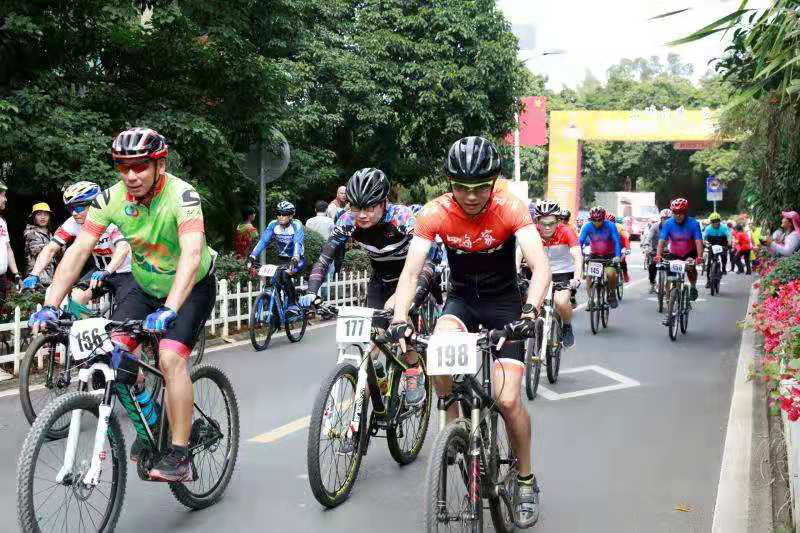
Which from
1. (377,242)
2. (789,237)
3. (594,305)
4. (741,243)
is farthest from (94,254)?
(741,243)

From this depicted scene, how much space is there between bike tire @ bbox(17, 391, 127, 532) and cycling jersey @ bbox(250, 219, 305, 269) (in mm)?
7337

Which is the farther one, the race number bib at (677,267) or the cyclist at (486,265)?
the race number bib at (677,267)

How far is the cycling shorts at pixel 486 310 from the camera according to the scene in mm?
5172

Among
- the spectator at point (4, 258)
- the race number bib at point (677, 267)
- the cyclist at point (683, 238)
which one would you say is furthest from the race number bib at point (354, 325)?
the cyclist at point (683, 238)

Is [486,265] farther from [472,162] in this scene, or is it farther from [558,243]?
[558,243]

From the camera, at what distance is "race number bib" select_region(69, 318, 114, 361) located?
179 inches

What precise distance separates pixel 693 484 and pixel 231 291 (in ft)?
30.0

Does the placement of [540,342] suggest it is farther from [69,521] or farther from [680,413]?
[69,521]

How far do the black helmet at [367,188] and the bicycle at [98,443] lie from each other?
1629 millimetres

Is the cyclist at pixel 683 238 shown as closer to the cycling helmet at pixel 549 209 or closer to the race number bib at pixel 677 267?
the race number bib at pixel 677 267

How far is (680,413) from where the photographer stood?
27.8 ft

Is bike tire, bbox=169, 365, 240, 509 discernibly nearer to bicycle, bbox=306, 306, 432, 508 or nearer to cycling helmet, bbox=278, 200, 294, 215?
bicycle, bbox=306, 306, 432, 508

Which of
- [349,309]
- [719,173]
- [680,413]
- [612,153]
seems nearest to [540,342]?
[680,413]

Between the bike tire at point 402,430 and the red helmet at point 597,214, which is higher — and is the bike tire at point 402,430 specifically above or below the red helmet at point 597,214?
below
